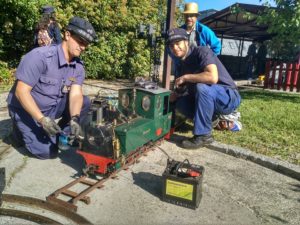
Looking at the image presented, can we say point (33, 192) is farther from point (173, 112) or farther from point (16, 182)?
point (173, 112)

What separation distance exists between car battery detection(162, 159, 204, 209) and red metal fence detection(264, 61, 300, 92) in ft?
32.8

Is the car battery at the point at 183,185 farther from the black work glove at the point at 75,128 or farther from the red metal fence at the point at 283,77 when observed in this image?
the red metal fence at the point at 283,77

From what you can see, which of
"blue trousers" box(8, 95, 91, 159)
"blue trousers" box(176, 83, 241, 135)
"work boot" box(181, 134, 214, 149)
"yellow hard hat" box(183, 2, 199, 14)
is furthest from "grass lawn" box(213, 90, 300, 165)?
"blue trousers" box(8, 95, 91, 159)

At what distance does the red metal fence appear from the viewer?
12.0m

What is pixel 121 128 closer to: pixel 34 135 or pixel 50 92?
pixel 50 92

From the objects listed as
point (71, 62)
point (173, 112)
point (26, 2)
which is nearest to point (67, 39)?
point (71, 62)

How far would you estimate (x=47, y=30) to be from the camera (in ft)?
18.6

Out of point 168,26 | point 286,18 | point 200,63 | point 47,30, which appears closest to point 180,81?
point 200,63

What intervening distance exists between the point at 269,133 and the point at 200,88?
1.57m

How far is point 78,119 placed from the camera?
→ 3.74 metres

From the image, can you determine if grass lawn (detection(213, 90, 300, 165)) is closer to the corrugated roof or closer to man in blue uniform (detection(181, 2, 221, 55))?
man in blue uniform (detection(181, 2, 221, 55))

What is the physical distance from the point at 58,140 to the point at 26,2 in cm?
565

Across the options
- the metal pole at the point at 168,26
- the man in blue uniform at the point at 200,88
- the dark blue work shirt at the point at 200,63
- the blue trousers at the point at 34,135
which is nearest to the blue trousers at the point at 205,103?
the man in blue uniform at the point at 200,88

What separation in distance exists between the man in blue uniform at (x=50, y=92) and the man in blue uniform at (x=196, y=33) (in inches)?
92.1
